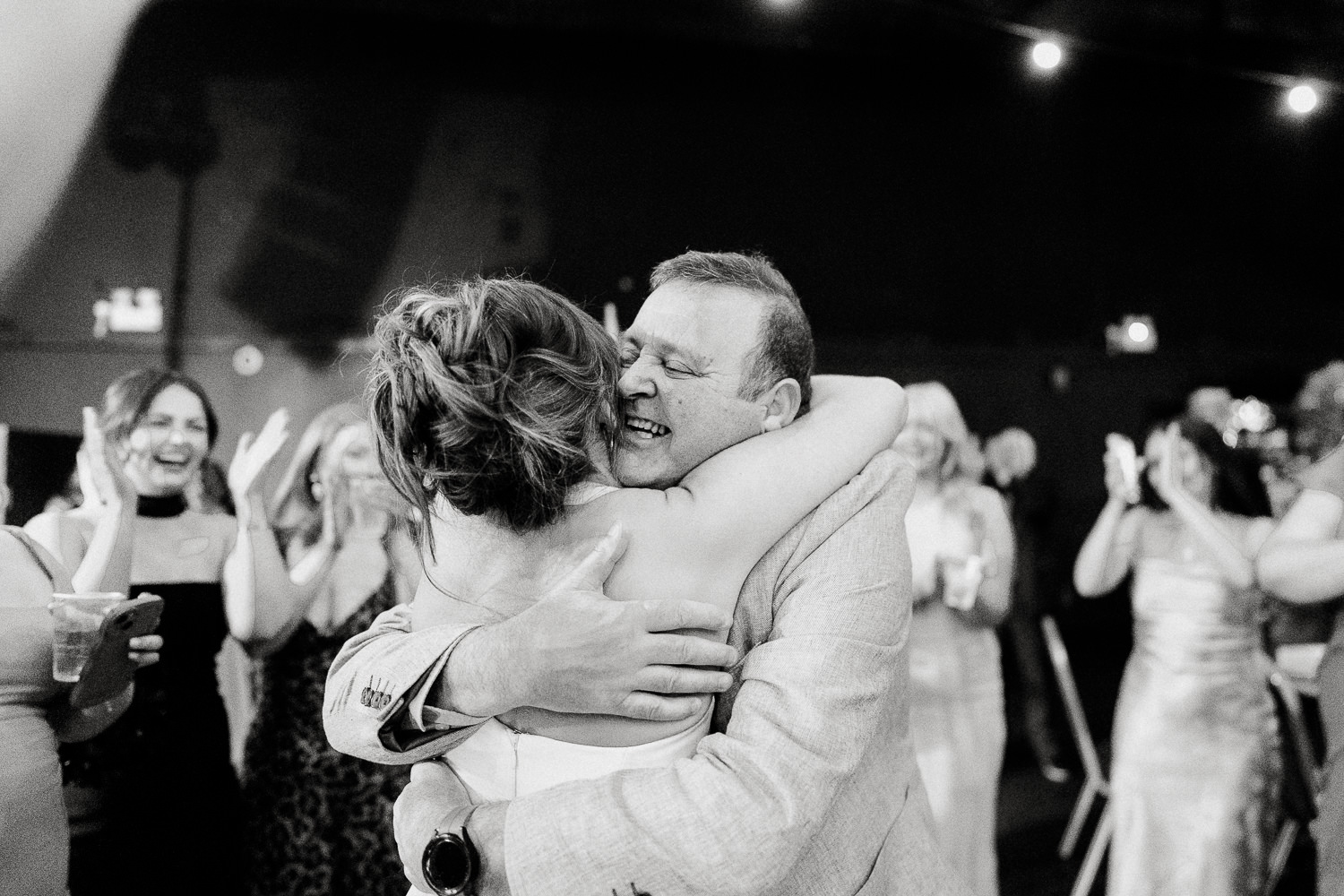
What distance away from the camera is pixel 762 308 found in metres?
1.30

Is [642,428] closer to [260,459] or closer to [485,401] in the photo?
[485,401]

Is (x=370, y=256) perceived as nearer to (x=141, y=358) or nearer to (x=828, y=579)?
(x=141, y=358)

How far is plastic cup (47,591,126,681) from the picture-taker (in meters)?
1.86

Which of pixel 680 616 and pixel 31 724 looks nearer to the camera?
pixel 680 616

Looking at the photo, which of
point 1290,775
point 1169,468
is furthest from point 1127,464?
point 1290,775

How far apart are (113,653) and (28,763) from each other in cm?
23

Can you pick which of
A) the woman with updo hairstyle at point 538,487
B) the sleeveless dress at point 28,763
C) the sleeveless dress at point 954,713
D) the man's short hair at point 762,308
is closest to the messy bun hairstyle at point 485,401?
the woman with updo hairstyle at point 538,487

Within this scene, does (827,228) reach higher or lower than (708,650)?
higher

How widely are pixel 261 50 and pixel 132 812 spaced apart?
2.16 meters

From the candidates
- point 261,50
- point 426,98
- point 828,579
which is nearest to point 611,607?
point 828,579

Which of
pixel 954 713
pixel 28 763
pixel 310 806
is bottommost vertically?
pixel 310 806

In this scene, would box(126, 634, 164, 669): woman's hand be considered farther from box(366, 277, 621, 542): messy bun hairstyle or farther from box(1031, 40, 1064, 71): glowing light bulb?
box(1031, 40, 1064, 71): glowing light bulb

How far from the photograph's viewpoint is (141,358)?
2.66 m

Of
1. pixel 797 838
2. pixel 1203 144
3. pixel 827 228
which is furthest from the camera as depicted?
pixel 1203 144
